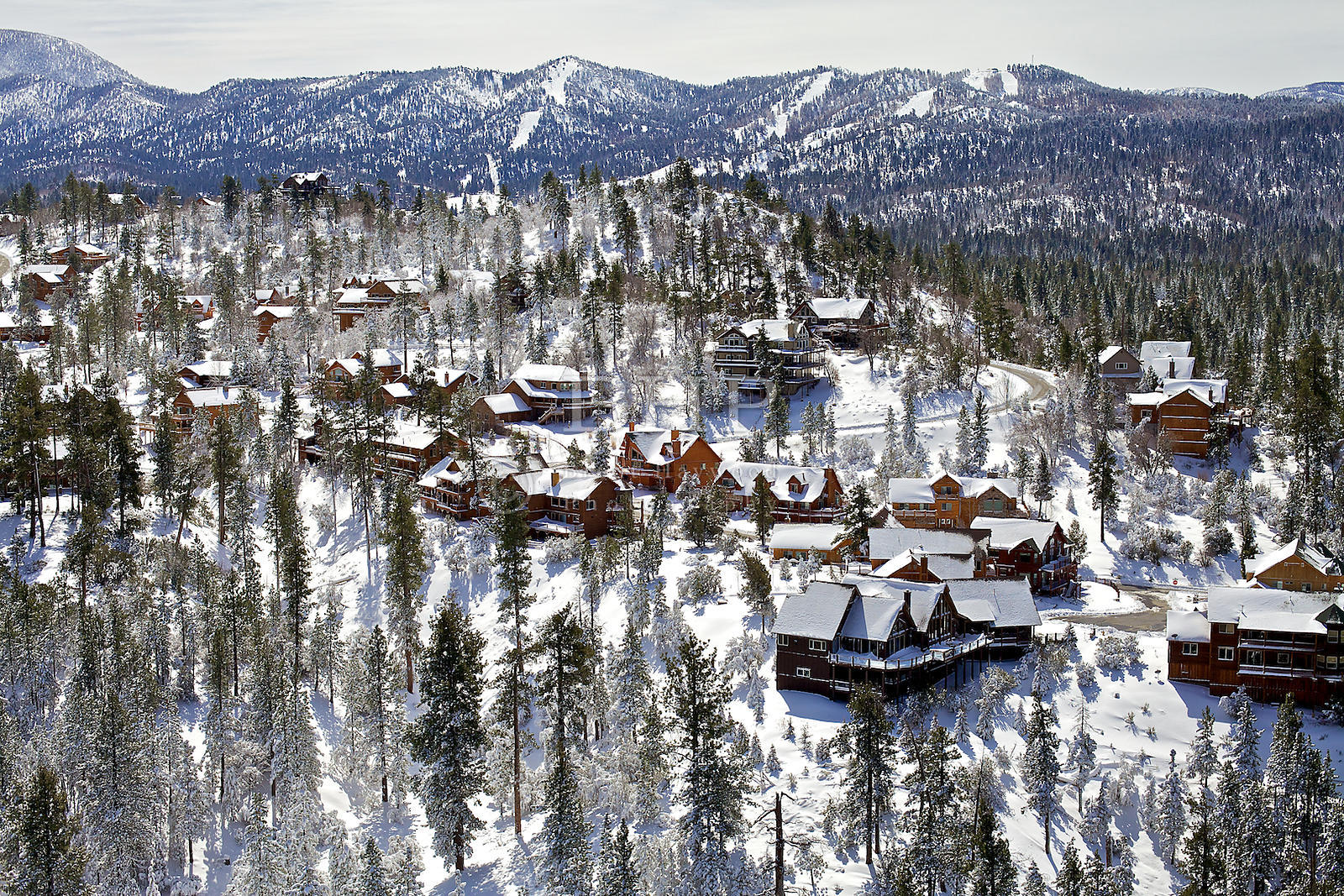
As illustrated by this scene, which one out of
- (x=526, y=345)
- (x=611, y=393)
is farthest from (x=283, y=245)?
(x=611, y=393)

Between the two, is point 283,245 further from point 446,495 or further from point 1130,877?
point 1130,877

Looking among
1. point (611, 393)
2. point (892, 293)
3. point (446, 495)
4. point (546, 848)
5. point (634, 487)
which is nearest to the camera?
point (546, 848)

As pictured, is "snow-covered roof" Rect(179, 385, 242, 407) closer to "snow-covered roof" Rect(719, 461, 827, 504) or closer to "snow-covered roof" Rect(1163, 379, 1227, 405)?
"snow-covered roof" Rect(719, 461, 827, 504)

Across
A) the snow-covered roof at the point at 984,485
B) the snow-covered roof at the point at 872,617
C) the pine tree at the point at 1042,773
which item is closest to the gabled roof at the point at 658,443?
the snow-covered roof at the point at 984,485

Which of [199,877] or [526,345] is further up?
[526,345]

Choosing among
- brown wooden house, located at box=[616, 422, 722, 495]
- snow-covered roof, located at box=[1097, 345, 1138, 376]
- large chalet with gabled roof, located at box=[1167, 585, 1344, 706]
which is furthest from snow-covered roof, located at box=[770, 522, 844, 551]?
snow-covered roof, located at box=[1097, 345, 1138, 376]

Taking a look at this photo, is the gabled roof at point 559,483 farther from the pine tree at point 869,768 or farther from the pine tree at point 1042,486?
the pine tree at point 869,768

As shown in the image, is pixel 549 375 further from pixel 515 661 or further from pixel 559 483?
pixel 515 661

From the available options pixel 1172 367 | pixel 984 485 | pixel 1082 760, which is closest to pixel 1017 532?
pixel 984 485
